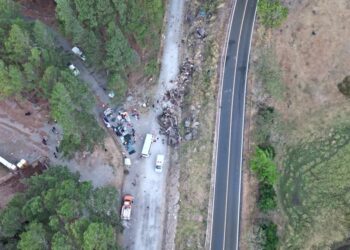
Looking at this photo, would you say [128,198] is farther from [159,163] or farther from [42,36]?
[42,36]

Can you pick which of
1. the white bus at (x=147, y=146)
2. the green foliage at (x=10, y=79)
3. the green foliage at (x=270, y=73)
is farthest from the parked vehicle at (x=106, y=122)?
the green foliage at (x=270, y=73)

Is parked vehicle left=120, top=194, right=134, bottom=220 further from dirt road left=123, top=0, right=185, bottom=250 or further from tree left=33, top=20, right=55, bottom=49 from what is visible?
tree left=33, top=20, right=55, bottom=49

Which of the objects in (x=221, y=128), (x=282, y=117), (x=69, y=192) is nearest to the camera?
(x=69, y=192)

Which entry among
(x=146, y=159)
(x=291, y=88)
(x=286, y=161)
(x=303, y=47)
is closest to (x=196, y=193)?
(x=146, y=159)

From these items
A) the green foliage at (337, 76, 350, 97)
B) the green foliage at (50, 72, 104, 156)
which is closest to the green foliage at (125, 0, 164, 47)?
the green foliage at (50, 72, 104, 156)

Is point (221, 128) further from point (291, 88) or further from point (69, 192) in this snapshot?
point (69, 192)

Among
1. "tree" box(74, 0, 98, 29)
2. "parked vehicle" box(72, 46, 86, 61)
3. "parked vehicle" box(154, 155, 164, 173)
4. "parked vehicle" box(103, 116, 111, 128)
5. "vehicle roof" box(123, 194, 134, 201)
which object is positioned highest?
"tree" box(74, 0, 98, 29)
